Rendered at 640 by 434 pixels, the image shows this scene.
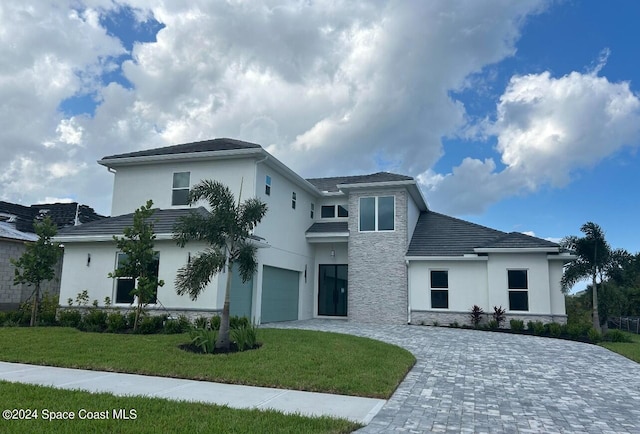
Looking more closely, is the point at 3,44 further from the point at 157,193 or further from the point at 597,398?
the point at 597,398

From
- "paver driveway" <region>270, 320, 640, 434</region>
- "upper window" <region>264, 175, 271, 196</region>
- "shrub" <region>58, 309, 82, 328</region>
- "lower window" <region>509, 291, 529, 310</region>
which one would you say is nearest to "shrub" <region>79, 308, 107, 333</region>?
"shrub" <region>58, 309, 82, 328</region>

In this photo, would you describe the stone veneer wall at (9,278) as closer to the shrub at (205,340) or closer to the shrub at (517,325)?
the shrub at (205,340)

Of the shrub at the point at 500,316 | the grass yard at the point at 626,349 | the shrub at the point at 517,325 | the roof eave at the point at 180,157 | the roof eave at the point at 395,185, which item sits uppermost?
the roof eave at the point at 180,157

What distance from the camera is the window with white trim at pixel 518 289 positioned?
1748 centimetres

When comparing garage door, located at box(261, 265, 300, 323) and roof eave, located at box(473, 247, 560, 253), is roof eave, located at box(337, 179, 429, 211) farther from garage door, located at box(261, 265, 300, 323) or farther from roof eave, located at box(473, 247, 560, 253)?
garage door, located at box(261, 265, 300, 323)

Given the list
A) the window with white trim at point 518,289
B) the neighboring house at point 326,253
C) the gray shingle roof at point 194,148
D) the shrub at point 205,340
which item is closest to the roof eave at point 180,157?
the neighboring house at point 326,253

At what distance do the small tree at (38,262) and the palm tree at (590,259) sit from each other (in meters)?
18.9

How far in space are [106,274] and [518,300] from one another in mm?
15885

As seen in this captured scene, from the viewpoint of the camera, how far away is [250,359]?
8.77 metres

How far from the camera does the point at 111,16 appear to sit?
14195 millimetres

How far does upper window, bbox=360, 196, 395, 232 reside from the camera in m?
19.4

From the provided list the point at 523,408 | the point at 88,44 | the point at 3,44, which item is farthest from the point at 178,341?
the point at 3,44

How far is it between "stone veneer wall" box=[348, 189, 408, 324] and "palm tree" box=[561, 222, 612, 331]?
642 cm

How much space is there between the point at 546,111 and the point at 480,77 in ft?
9.27
